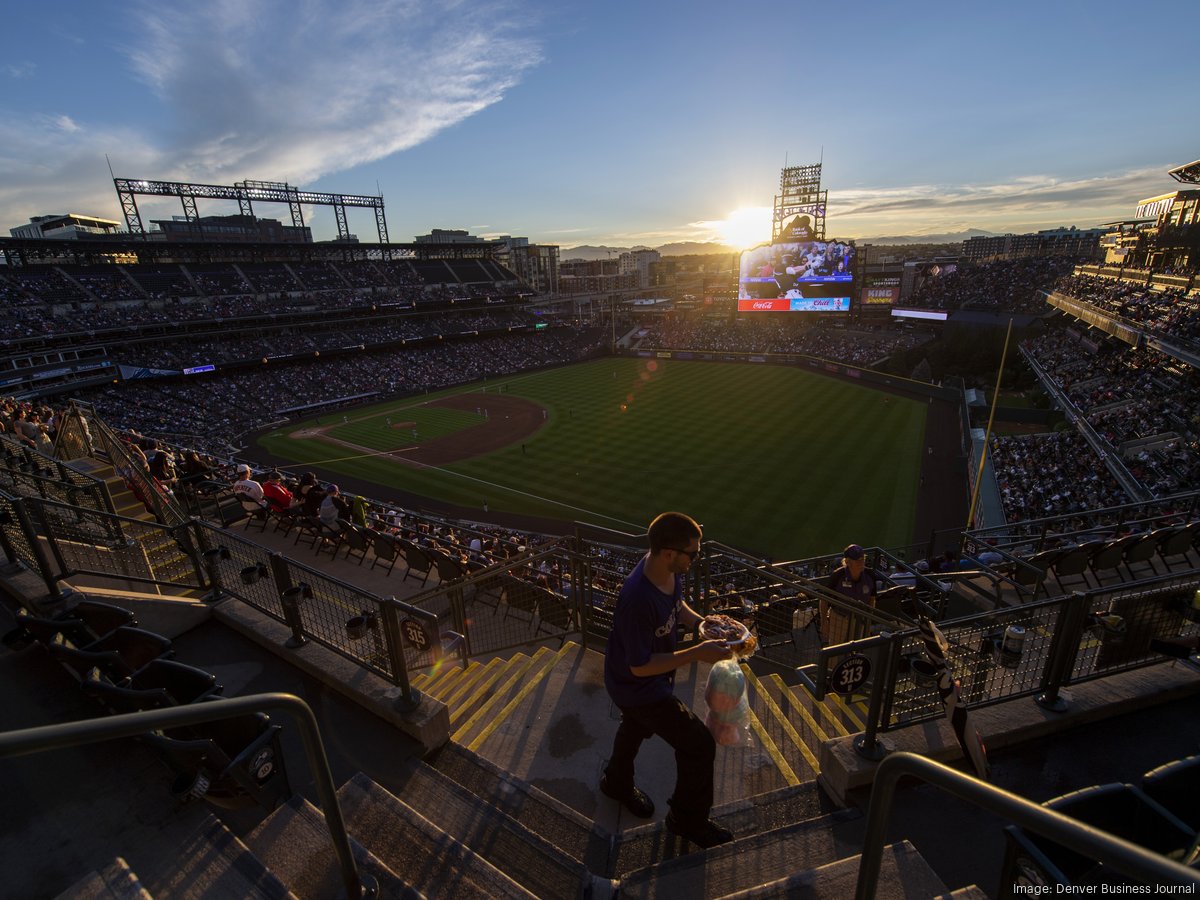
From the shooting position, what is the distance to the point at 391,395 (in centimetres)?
5275

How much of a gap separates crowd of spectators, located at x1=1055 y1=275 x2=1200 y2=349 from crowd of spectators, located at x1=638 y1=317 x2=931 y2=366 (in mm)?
16288

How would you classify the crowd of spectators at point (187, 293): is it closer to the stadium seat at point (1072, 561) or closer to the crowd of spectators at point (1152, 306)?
the stadium seat at point (1072, 561)

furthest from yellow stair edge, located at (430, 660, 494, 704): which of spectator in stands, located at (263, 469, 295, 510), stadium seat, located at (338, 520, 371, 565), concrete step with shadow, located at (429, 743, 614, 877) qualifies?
spectator in stands, located at (263, 469, 295, 510)

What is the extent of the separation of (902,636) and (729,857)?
1.96 meters

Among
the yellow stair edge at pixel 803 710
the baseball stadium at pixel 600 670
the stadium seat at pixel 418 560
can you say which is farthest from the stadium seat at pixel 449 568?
the yellow stair edge at pixel 803 710

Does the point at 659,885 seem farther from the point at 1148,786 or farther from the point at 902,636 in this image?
the point at 1148,786

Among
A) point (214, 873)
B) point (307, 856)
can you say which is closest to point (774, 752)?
point (307, 856)

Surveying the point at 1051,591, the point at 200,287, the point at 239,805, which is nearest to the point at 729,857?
the point at 239,805

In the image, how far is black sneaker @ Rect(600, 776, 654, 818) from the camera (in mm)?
4430

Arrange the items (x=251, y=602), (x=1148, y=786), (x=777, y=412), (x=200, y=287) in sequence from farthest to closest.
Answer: (x=200, y=287), (x=777, y=412), (x=251, y=602), (x=1148, y=786)

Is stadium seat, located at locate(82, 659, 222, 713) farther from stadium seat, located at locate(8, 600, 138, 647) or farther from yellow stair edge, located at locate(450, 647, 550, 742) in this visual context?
yellow stair edge, located at locate(450, 647, 550, 742)

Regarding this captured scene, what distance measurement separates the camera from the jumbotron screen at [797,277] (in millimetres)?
64125

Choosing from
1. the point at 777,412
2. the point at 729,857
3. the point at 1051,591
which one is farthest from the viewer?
the point at 777,412

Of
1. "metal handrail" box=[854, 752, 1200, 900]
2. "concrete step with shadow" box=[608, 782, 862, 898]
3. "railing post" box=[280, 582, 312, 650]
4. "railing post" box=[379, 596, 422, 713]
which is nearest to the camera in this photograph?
"metal handrail" box=[854, 752, 1200, 900]
